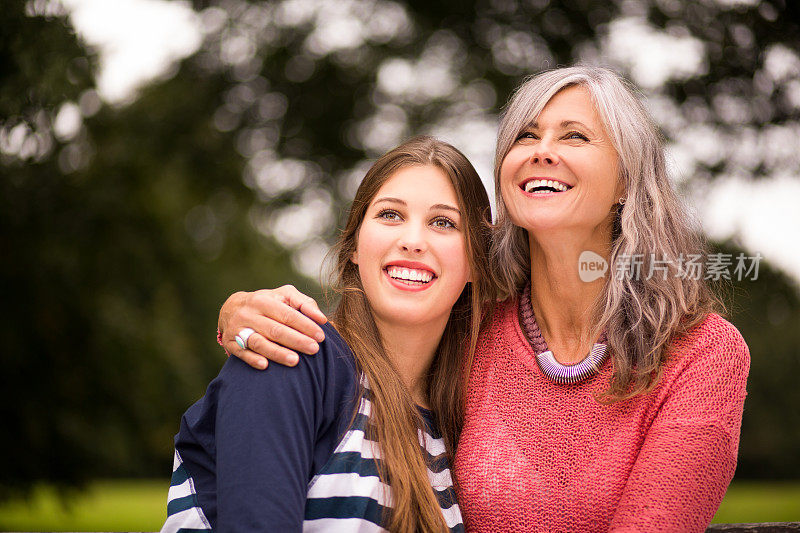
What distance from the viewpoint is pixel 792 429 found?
1841 centimetres

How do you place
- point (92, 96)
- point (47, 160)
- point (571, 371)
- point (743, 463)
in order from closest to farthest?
point (571, 371), point (47, 160), point (92, 96), point (743, 463)

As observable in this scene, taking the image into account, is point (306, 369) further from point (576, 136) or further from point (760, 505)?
point (760, 505)

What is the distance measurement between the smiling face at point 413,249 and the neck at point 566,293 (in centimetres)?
31

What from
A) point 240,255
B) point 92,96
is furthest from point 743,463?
point 92,96

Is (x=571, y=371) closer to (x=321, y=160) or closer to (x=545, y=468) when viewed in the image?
(x=545, y=468)

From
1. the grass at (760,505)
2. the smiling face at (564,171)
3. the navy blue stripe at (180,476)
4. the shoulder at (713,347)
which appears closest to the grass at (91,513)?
the navy blue stripe at (180,476)

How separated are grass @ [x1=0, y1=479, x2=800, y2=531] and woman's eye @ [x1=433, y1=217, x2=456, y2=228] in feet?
17.0

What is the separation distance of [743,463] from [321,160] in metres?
14.8

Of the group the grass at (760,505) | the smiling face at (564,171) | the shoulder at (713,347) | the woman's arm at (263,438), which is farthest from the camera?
the grass at (760,505)

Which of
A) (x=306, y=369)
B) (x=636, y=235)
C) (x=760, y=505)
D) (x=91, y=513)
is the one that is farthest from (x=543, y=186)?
(x=760, y=505)

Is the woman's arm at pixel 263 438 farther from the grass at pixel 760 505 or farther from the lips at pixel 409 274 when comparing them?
the grass at pixel 760 505

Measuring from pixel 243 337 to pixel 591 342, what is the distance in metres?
1.17

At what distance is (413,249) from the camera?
2.54 meters

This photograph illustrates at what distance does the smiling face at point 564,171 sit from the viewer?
2.63 meters
